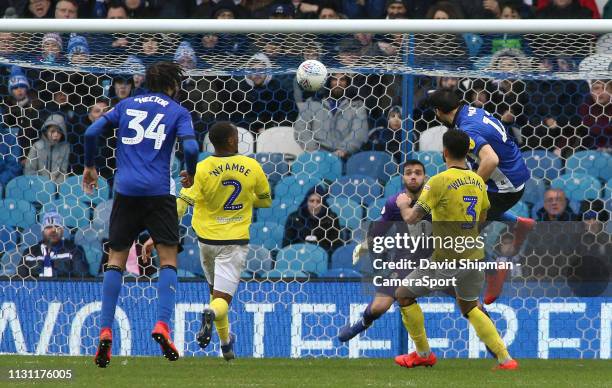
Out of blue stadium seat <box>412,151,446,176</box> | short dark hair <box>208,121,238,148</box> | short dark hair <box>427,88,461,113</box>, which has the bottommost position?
blue stadium seat <box>412,151,446,176</box>

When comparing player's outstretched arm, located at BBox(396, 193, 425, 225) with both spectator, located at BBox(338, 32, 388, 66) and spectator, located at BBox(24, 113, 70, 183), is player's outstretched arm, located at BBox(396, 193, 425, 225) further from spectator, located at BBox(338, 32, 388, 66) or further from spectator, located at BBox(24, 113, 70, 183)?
spectator, located at BBox(24, 113, 70, 183)

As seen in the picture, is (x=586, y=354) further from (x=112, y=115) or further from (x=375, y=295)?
(x=112, y=115)

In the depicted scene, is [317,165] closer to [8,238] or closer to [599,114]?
[599,114]

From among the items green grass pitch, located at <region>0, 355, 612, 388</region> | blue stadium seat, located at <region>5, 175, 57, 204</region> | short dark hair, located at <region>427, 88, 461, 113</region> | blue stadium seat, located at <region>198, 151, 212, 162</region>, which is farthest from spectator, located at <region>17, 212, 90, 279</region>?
short dark hair, located at <region>427, 88, 461, 113</region>

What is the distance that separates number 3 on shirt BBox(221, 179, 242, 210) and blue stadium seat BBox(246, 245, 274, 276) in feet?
5.37

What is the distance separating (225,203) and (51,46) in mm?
2126

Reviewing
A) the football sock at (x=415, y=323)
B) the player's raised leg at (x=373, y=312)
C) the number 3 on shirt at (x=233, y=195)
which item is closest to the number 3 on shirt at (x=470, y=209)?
the football sock at (x=415, y=323)

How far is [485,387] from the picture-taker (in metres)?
6.82

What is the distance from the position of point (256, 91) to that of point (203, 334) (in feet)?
10.4

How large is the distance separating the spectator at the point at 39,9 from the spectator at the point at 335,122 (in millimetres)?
3710

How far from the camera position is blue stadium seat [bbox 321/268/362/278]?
31.5ft

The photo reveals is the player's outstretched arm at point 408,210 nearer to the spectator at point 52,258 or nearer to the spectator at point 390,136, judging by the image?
the spectator at point 390,136

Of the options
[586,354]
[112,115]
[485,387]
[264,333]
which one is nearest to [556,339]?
[586,354]

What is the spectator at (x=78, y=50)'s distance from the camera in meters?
9.50
